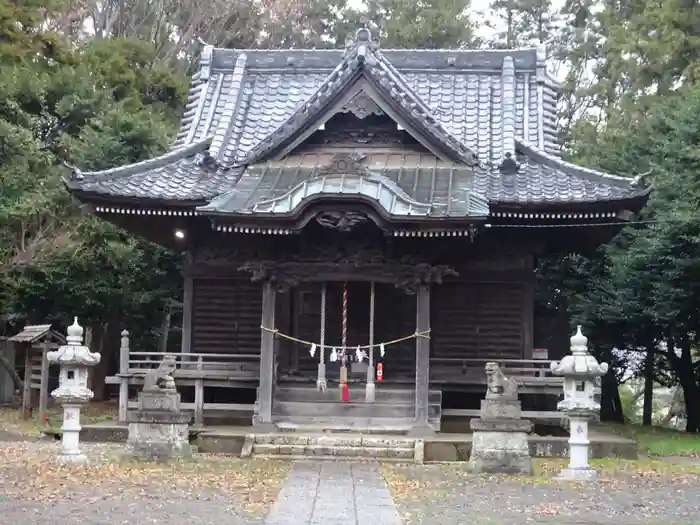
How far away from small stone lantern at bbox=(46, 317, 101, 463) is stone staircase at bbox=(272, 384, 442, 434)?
12.1 ft

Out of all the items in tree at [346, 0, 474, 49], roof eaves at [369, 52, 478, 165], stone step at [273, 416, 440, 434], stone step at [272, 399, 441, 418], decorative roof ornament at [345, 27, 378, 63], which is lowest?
stone step at [273, 416, 440, 434]

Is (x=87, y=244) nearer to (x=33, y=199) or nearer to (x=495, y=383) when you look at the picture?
(x=33, y=199)

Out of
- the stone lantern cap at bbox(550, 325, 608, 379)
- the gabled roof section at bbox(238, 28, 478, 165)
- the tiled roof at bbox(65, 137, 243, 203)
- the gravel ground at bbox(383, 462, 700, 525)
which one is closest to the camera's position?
the gravel ground at bbox(383, 462, 700, 525)

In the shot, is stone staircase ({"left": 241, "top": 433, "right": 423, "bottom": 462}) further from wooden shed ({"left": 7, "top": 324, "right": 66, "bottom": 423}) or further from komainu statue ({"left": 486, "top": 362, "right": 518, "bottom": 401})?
wooden shed ({"left": 7, "top": 324, "right": 66, "bottom": 423})

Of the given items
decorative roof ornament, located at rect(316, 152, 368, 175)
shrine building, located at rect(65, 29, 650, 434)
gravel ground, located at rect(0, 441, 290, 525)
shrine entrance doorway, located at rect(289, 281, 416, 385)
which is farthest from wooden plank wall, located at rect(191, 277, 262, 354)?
gravel ground, located at rect(0, 441, 290, 525)

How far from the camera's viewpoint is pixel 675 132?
20.0 meters

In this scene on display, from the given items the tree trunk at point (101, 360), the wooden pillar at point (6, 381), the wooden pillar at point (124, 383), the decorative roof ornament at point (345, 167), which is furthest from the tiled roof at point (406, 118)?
the wooden pillar at point (6, 381)

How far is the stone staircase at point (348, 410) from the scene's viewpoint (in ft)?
49.5

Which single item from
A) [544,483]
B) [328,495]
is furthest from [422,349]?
[328,495]

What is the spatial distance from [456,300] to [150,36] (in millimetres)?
24941

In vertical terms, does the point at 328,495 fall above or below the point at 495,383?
below

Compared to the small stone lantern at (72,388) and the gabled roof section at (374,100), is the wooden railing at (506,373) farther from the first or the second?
the small stone lantern at (72,388)

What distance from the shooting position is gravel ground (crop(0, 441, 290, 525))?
8.41 meters

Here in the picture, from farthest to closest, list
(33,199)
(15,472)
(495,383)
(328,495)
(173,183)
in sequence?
(33,199)
(173,183)
(495,383)
(15,472)
(328,495)
